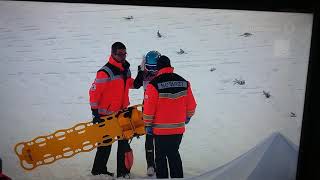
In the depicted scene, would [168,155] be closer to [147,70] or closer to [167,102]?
[167,102]

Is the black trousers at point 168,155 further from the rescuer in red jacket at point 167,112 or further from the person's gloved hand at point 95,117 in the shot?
the person's gloved hand at point 95,117

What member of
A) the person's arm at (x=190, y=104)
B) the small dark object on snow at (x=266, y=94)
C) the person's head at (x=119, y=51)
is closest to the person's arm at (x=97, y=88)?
the person's head at (x=119, y=51)

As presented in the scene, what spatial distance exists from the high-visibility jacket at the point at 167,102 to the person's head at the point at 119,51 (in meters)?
0.28

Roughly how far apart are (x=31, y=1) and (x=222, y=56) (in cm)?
146

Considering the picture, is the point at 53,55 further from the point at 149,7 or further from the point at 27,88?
the point at 149,7

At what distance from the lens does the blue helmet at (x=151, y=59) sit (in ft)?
9.39

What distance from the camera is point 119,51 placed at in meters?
2.84

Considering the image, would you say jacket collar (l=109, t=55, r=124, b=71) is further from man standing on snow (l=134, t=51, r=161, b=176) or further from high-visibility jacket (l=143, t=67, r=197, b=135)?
high-visibility jacket (l=143, t=67, r=197, b=135)

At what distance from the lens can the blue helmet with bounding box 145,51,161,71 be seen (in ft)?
9.39

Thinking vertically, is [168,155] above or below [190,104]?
below

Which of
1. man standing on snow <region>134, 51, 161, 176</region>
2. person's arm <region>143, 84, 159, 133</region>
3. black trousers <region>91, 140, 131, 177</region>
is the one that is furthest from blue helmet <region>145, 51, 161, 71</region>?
black trousers <region>91, 140, 131, 177</region>

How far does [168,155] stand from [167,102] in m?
0.42

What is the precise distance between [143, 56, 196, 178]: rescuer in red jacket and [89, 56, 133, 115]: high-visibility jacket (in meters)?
0.17

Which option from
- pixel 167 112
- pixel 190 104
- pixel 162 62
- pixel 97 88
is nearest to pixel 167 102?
pixel 167 112
